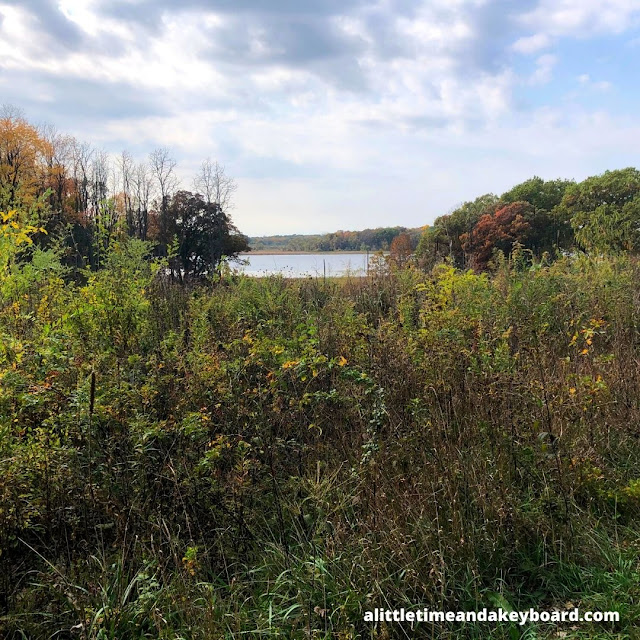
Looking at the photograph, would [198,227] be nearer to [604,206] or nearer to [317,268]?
[317,268]

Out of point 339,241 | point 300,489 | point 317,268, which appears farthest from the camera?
point 339,241

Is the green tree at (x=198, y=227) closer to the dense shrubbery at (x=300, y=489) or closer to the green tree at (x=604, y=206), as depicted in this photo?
the green tree at (x=604, y=206)

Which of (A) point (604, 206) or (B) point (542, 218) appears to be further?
(B) point (542, 218)

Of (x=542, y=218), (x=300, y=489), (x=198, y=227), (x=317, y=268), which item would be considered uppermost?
(x=542, y=218)

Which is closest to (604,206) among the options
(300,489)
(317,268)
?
(317,268)

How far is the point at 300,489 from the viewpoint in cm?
264

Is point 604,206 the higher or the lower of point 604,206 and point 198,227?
the higher

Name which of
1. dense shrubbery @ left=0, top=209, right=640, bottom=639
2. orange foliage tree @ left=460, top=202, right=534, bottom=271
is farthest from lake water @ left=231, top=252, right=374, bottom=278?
orange foliage tree @ left=460, top=202, right=534, bottom=271

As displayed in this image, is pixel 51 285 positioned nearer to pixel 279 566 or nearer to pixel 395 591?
pixel 279 566

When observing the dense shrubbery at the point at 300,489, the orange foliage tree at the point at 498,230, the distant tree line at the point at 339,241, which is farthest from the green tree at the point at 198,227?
the dense shrubbery at the point at 300,489

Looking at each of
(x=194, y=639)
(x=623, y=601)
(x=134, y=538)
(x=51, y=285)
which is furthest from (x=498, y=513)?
(x=51, y=285)

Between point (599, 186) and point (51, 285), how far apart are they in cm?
2859

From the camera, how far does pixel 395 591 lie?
1905 millimetres

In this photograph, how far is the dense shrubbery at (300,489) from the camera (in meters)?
1.92
